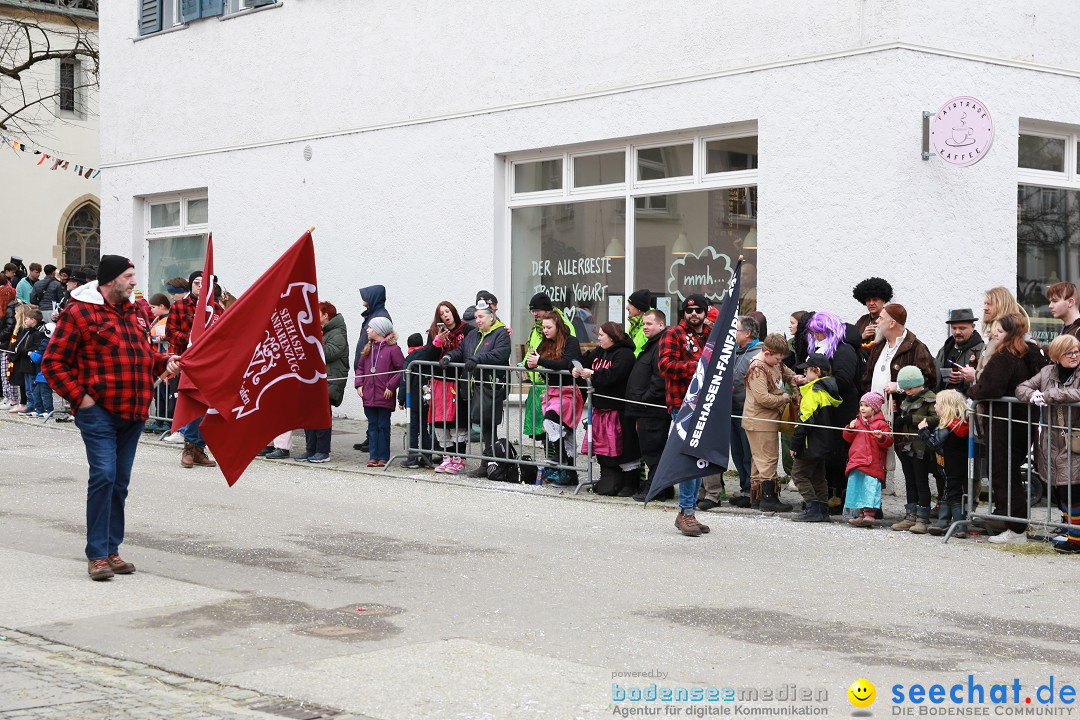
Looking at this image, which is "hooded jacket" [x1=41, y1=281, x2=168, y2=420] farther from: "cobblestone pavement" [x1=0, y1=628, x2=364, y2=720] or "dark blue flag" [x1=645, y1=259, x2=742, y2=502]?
"dark blue flag" [x1=645, y1=259, x2=742, y2=502]

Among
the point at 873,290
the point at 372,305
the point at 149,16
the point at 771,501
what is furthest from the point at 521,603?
the point at 149,16

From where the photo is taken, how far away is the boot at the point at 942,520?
1073 centimetres

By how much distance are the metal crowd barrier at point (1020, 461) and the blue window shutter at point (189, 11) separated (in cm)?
1532

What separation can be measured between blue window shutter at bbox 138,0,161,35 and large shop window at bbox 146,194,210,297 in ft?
9.16

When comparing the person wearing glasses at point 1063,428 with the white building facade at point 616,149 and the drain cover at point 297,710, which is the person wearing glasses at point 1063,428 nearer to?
the white building facade at point 616,149

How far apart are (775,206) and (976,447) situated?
4.38 metres

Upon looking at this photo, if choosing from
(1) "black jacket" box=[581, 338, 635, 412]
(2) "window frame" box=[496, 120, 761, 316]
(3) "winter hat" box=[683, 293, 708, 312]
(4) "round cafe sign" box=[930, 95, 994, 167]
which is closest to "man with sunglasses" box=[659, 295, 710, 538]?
(3) "winter hat" box=[683, 293, 708, 312]

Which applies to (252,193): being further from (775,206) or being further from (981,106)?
(981,106)

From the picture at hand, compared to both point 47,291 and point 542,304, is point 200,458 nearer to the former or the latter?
point 542,304

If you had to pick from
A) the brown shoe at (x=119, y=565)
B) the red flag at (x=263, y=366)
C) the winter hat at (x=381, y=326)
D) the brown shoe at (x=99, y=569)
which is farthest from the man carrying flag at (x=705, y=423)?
the winter hat at (x=381, y=326)

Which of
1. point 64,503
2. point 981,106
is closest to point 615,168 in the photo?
point 981,106

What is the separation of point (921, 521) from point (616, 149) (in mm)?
6870

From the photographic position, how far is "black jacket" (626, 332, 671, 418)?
12.4 metres

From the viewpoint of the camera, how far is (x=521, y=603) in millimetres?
7977
